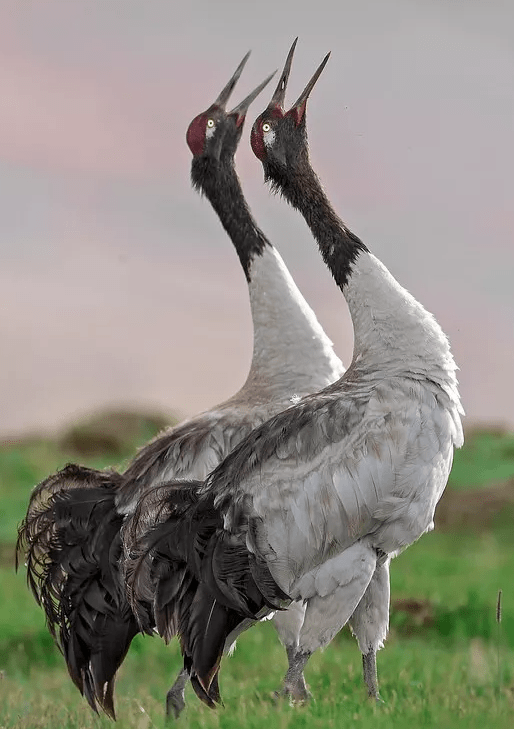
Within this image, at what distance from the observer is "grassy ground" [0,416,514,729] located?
710cm

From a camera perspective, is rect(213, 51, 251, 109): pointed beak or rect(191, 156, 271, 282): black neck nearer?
rect(191, 156, 271, 282): black neck

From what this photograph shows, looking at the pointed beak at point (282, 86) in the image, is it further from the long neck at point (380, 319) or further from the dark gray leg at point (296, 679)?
the dark gray leg at point (296, 679)

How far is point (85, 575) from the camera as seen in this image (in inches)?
320

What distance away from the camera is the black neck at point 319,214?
754cm

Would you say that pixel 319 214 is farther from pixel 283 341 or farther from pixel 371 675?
pixel 371 675

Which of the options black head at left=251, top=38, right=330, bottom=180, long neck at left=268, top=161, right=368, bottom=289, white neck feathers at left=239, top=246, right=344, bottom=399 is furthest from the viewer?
white neck feathers at left=239, top=246, right=344, bottom=399

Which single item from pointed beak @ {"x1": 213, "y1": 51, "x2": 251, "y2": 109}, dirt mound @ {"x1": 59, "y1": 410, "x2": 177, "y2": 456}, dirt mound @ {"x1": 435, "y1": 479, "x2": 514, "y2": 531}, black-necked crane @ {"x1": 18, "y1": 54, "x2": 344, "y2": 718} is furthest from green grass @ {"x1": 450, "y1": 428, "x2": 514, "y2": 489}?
black-necked crane @ {"x1": 18, "y1": 54, "x2": 344, "y2": 718}

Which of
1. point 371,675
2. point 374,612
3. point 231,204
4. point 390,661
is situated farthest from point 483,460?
point 374,612

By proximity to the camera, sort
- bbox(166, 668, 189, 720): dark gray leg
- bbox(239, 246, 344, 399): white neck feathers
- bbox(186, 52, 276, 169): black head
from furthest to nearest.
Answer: bbox(186, 52, 276, 169): black head < bbox(239, 246, 344, 399): white neck feathers < bbox(166, 668, 189, 720): dark gray leg

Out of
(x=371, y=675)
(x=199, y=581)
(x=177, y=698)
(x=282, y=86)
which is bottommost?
(x=371, y=675)

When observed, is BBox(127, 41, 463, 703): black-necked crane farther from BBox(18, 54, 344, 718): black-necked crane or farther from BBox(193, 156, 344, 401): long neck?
BBox(193, 156, 344, 401): long neck

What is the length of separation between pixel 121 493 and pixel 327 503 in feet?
6.32

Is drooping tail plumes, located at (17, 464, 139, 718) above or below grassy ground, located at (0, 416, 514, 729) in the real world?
above

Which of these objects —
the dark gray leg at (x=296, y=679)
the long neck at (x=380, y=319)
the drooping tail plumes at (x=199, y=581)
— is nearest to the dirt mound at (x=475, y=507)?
the dark gray leg at (x=296, y=679)
